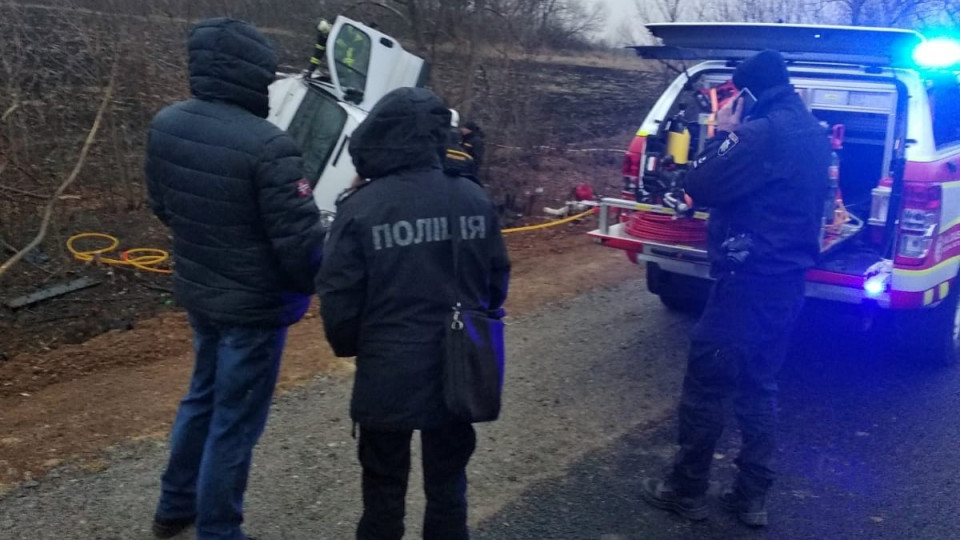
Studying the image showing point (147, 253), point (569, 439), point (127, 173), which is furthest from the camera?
point (127, 173)

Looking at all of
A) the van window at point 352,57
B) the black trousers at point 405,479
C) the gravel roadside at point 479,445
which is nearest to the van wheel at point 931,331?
the gravel roadside at point 479,445

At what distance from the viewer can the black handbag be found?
288 centimetres

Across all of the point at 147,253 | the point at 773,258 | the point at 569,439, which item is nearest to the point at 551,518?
the point at 569,439

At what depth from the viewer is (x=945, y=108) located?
571cm

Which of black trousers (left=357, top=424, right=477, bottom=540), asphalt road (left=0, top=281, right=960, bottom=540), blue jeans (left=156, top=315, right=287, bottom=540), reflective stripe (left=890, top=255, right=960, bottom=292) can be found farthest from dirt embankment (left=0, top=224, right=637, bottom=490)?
reflective stripe (left=890, top=255, right=960, bottom=292)

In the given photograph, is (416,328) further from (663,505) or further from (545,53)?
(545,53)

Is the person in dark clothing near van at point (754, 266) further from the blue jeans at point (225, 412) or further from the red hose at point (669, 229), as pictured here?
the blue jeans at point (225, 412)

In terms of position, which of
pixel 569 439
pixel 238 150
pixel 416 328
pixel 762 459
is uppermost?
pixel 238 150

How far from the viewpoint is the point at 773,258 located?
3.85 metres

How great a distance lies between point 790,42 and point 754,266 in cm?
193

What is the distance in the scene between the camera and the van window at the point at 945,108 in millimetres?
5363

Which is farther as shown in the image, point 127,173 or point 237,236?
point 127,173

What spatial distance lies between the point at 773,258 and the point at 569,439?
1.55 meters

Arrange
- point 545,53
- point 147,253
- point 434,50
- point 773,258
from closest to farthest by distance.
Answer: point 773,258, point 147,253, point 434,50, point 545,53
